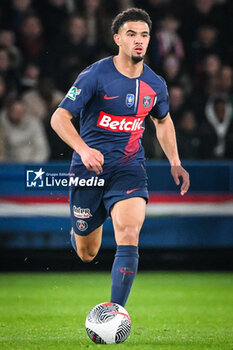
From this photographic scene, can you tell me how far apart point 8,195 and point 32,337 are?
12.5 ft

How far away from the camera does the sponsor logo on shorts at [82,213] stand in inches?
244

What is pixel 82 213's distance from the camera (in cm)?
623

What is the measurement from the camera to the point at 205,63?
1111 centimetres

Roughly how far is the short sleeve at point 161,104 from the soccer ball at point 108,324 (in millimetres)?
1522

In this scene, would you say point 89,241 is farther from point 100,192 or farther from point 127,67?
point 127,67

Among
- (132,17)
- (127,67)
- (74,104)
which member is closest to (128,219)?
(74,104)

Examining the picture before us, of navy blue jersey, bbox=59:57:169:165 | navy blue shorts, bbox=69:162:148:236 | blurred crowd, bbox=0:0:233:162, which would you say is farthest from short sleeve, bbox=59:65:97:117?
blurred crowd, bbox=0:0:233:162

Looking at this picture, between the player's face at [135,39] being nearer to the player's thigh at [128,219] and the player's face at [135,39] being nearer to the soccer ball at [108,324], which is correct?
the player's thigh at [128,219]

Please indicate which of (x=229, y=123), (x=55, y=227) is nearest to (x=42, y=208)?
(x=55, y=227)

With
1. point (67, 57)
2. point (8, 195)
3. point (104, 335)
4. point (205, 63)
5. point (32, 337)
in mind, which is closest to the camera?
point (104, 335)

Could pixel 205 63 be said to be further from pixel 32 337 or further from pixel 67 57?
pixel 32 337

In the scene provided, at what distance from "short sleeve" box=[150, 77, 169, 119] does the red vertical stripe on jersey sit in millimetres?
72

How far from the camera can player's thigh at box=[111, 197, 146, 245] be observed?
221 inches

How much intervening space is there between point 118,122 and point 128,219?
0.77 meters
